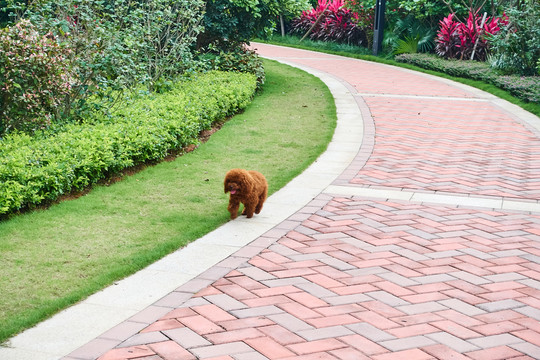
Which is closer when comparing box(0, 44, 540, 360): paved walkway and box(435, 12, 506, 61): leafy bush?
box(0, 44, 540, 360): paved walkway

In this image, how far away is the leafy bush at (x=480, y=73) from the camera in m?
13.3

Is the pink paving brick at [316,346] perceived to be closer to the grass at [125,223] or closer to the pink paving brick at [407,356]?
the pink paving brick at [407,356]

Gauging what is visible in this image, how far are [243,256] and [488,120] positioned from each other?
25.7 feet

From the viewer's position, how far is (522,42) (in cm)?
1520

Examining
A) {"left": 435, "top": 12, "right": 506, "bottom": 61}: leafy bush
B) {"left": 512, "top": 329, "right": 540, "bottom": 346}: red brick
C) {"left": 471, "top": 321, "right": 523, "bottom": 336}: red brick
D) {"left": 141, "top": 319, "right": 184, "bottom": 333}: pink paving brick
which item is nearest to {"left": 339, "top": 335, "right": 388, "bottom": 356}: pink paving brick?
{"left": 471, "top": 321, "right": 523, "bottom": 336}: red brick

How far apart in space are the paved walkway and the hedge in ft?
5.62

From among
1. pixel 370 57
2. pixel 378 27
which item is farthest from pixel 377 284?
pixel 378 27

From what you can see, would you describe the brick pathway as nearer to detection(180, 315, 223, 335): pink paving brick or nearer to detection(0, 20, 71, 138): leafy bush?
detection(180, 315, 223, 335): pink paving brick

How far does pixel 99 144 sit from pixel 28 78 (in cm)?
128

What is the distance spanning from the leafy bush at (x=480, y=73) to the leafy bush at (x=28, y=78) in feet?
31.2

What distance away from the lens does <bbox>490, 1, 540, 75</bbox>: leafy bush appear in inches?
591

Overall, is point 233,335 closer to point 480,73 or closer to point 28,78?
point 28,78

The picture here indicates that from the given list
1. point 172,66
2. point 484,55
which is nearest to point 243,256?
point 172,66

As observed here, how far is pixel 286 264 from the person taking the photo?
482 centimetres
